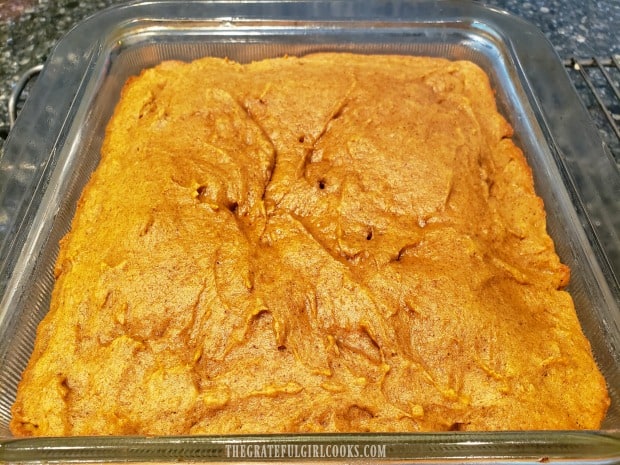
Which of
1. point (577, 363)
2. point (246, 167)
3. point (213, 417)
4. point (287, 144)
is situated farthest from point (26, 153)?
point (577, 363)

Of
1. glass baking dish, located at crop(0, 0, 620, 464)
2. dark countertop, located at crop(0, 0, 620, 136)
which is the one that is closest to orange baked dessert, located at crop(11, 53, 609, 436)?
glass baking dish, located at crop(0, 0, 620, 464)

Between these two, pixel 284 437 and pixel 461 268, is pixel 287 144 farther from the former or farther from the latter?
pixel 284 437

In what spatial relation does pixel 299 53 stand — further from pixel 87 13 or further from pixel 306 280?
pixel 87 13

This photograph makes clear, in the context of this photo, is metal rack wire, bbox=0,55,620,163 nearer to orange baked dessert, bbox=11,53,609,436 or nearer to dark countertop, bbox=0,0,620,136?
dark countertop, bbox=0,0,620,136

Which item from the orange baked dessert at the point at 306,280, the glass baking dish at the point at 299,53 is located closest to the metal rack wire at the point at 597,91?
the glass baking dish at the point at 299,53

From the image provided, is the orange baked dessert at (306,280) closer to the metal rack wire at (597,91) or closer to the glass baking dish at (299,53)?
the glass baking dish at (299,53)

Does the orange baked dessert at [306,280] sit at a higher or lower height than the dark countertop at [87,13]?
lower

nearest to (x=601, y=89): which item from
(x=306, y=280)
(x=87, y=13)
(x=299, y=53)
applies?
(x=299, y=53)
